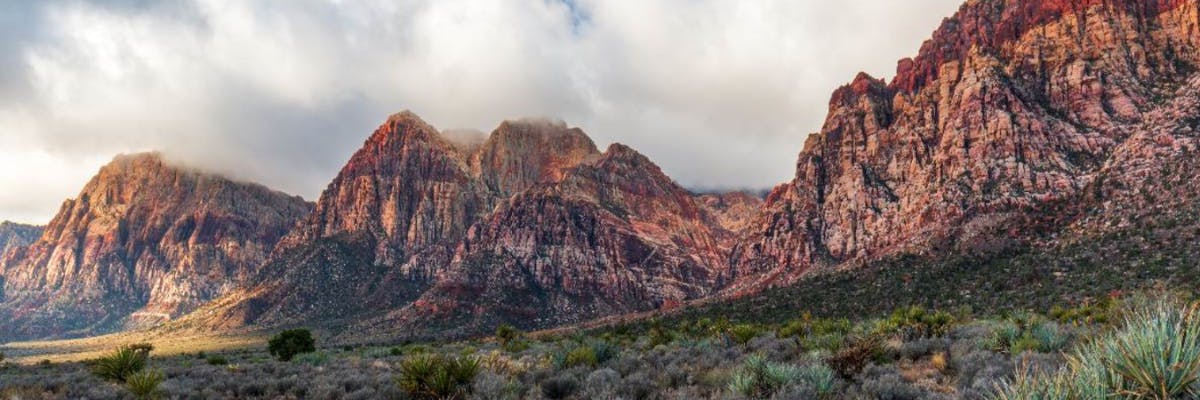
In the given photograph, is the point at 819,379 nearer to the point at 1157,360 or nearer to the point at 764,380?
the point at 764,380

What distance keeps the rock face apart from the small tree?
7549 cm

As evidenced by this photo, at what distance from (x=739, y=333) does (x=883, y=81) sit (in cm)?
14123

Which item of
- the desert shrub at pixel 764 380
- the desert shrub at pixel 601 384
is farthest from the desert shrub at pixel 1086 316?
the desert shrub at pixel 601 384

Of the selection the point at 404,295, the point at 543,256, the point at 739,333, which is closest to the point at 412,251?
the point at 404,295

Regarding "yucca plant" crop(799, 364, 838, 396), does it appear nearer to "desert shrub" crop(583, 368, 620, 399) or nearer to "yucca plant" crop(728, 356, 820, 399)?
"yucca plant" crop(728, 356, 820, 399)

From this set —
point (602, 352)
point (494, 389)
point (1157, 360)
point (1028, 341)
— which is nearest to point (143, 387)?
point (494, 389)

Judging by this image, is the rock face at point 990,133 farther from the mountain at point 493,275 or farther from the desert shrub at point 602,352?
the desert shrub at point 602,352

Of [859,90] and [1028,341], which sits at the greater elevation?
[859,90]

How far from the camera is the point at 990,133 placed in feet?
301

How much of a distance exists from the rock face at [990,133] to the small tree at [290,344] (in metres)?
75.5

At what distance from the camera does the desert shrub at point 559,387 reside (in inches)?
509

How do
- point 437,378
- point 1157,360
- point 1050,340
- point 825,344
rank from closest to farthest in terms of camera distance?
1. point 1157,360
2. point 437,378
3. point 1050,340
4. point 825,344

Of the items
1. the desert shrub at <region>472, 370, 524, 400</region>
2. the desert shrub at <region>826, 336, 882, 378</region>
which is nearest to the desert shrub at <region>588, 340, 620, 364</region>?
the desert shrub at <region>472, 370, 524, 400</region>

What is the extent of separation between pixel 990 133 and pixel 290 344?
10356cm
